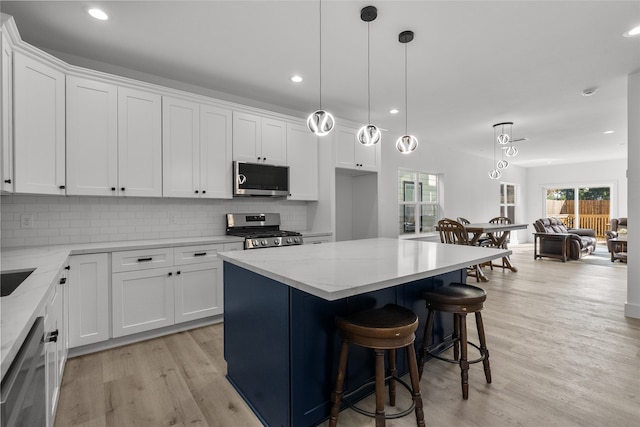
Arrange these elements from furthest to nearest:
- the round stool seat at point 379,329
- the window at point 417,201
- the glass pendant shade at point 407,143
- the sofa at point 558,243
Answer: the sofa at point 558,243
the window at point 417,201
the glass pendant shade at point 407,143
the round stool seat at point 379,329

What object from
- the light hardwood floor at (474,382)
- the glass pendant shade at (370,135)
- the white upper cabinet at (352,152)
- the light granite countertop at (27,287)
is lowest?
the light hardwood floor at (474,382)

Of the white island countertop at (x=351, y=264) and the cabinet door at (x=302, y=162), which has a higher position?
the cabinet door at (x=302, y=162)

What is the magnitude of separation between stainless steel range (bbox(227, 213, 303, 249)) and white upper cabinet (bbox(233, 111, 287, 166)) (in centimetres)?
71

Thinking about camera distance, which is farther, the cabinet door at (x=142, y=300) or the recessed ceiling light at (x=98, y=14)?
the cabinet door at (x=142, y=300)

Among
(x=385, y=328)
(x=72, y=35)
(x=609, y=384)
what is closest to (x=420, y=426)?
(x=385, y=328)

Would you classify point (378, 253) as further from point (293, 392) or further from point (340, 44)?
A: point (340, 44)

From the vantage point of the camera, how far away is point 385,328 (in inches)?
58.5

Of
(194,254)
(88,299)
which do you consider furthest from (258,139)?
(88,299)

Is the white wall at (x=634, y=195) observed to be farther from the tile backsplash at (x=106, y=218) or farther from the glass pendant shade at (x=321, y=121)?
the tile backsplash at (x=106, y=218)

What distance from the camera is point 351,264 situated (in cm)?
177

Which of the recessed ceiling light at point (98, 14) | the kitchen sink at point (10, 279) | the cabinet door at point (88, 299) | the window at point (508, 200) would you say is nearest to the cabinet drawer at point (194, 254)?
Result: the cabinet door at point (88, 299)

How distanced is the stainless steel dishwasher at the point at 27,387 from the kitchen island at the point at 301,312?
2.91 ft

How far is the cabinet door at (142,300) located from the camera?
264cm

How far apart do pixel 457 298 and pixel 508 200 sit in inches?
376
